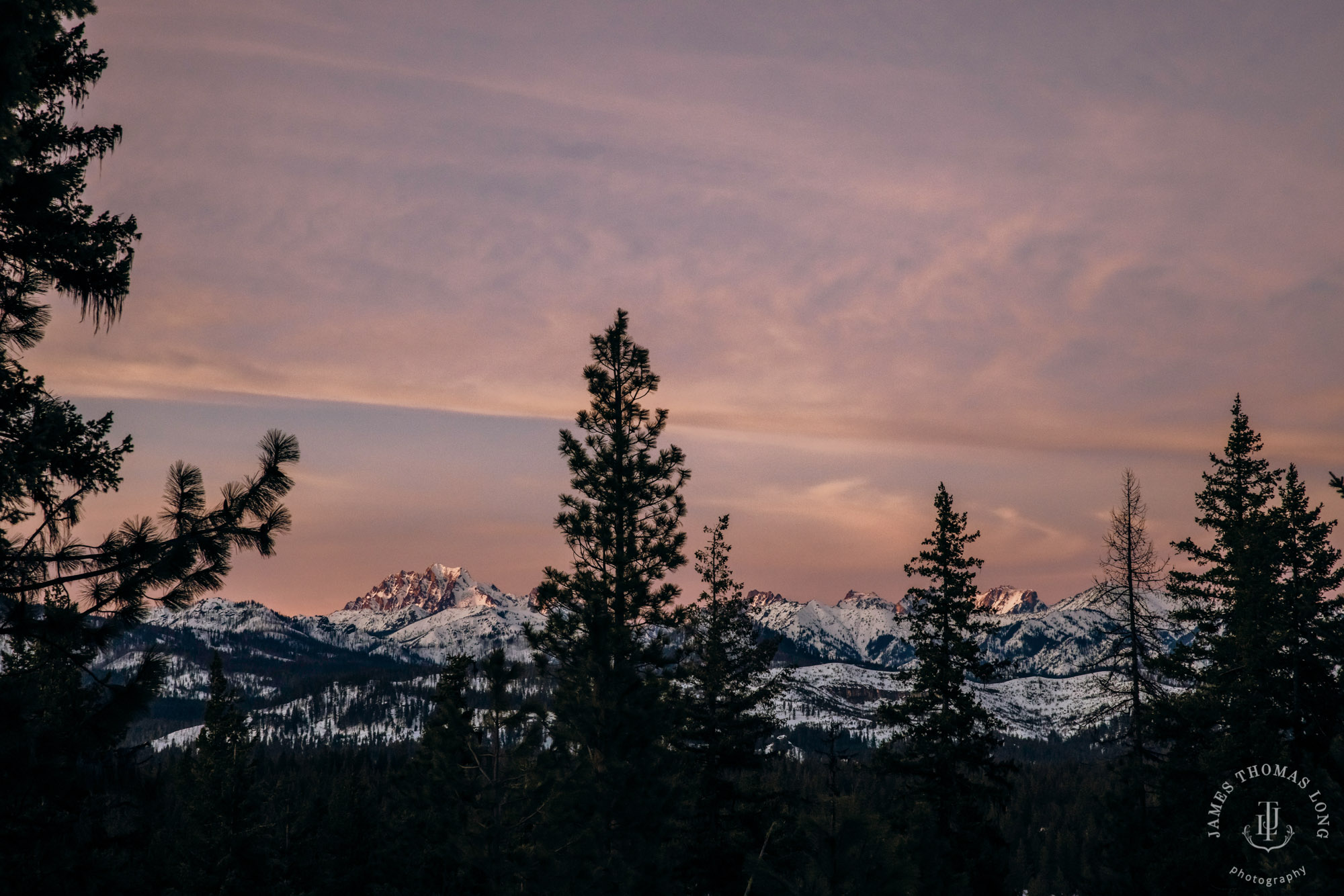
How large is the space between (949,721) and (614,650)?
13.3m

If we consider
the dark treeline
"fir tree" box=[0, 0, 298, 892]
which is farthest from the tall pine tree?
"fir tree" box=[0, 0, 298, 892]

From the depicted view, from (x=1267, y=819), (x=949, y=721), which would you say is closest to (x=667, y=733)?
(x=949, y=721)

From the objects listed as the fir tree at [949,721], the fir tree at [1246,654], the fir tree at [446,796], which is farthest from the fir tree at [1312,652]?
the fir tree at [446,796]

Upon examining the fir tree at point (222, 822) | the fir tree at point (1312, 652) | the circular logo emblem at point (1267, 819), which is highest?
the fir tree at point (1312, 652)

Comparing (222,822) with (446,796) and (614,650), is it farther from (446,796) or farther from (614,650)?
(614,650)

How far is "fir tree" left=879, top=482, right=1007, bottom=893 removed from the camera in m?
31.5

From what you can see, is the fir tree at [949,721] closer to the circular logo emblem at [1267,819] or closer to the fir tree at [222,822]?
the circular logo emblem at [1267,819]

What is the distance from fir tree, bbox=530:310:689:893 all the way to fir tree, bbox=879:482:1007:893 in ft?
29.6

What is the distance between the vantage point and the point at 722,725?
32.5 metres

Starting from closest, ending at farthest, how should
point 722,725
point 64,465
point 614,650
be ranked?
point 64,465 < point 614,650 < point 722,725

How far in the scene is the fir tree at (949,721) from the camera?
3148 cm

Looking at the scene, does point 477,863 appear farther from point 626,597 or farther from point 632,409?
point 632,409

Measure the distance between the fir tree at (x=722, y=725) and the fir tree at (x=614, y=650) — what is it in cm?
208

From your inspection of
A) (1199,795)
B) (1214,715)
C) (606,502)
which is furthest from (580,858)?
(1199,795)
